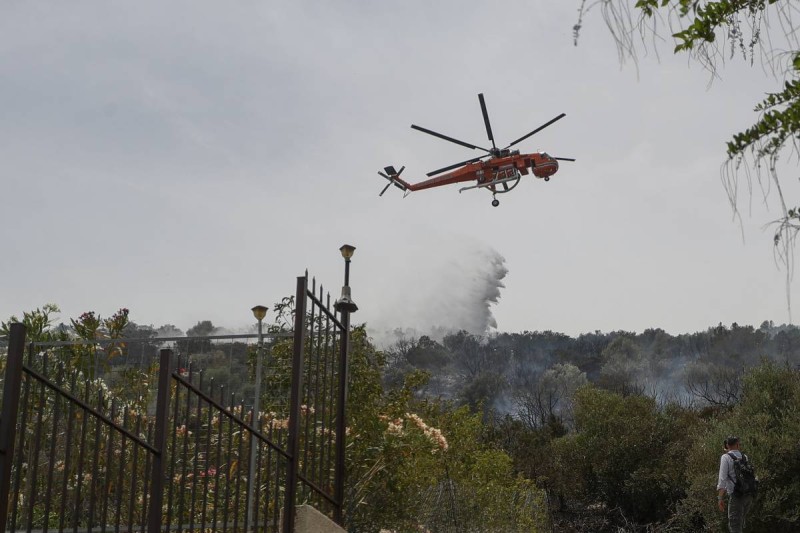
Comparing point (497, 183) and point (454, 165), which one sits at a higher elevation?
point (454, 165)

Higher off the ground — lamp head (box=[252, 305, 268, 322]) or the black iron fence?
lamp head (box=[252, 305, 268, 322])

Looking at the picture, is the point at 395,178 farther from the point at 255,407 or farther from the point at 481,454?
the point at 255,407

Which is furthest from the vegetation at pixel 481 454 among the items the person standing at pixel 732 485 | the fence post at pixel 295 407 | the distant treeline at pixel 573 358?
the distant treeline at pixel 573 358

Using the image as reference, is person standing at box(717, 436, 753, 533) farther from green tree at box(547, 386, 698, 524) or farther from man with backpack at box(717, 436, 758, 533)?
green tree at box(547, 386, 698, 524)

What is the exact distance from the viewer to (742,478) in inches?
326

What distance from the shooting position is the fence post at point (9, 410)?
3238mm

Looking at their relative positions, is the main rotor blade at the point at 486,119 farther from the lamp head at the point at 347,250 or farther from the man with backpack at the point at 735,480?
the lamp head at the point at 347,250

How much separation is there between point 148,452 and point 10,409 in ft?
2.44

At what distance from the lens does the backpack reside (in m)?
8.27

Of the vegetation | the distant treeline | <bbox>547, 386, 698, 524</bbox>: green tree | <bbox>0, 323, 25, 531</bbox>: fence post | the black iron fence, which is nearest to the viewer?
<bbox>0, 323, 25, 531</bbox>: fence post

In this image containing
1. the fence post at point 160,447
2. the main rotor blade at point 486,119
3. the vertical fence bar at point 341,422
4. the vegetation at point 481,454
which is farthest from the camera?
the main rotor blade at point 486,119

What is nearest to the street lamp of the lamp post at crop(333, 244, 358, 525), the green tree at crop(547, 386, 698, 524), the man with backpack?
the lamp post at crop(333, 244, 358, 525)

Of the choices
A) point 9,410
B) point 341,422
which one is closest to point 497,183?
point 341,422

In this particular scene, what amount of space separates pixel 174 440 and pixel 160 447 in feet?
0.38
